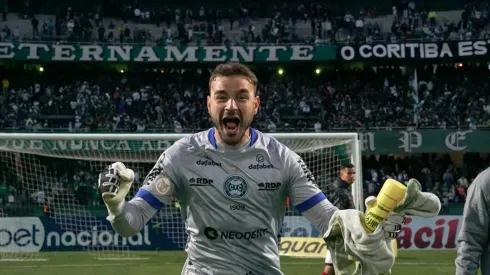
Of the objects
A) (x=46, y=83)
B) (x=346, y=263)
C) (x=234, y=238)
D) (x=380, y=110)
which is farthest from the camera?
(x=46, y=83)

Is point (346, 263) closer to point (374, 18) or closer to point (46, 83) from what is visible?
point (46, 83)

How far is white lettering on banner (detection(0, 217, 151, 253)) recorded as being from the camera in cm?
1711

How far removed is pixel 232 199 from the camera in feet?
12.9

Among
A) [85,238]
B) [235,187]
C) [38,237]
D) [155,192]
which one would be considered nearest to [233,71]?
[235,187]

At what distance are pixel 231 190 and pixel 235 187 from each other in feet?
0.09

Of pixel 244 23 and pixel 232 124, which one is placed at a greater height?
pixel 244 23

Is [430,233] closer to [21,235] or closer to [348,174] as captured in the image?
[348,174]

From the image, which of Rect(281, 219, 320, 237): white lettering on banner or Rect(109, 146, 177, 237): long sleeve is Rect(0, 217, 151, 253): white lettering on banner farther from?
Rect(109, 146, 177, 237): long sleeve

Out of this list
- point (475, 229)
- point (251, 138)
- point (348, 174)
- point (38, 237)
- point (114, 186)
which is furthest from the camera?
point (38, 237)

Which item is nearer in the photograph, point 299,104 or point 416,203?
point 416,203

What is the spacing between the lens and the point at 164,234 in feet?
62.9

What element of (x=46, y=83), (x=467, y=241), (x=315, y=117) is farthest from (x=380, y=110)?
(x=467, y=241)

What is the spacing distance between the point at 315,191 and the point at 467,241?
1.13m

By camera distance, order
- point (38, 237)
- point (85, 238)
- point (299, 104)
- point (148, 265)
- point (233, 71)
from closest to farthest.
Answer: point (233, 71), point (148, 265), point (38, 237), point (85, 238), point (299, 104)
